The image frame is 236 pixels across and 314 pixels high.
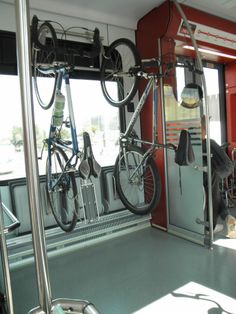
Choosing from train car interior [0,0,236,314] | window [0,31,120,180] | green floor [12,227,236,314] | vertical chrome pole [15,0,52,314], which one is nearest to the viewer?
vertical chrome pole [15,0,52,314]

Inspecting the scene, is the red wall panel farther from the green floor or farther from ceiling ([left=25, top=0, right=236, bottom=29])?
the green floor

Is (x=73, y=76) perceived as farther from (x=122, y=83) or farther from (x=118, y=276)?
(x=118, y=276)

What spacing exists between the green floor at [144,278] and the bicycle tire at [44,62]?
1.76 meters

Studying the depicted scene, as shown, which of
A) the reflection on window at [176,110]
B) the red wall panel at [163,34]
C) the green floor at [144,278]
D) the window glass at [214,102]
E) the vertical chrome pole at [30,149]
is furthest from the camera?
the window glass at [214,102]

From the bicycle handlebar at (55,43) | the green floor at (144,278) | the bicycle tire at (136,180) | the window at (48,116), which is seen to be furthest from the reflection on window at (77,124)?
the green floor at (144,278)

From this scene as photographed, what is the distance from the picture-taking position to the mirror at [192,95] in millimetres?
2846

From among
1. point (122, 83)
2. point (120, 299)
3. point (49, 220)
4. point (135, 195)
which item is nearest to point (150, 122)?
point (122, 83)

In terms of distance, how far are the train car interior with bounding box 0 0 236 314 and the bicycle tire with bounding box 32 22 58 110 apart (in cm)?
2

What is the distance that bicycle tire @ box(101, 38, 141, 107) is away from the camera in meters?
2.93

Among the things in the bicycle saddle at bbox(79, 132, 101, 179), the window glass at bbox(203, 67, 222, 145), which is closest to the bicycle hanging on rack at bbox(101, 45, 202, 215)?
the bicycle saddle at bbox(79, 132, 101, 179)

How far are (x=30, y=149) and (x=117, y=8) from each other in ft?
11.0

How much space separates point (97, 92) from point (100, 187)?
4.17ft

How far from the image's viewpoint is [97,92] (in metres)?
3.61

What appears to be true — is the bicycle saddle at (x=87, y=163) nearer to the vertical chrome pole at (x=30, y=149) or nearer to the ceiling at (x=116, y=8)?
the ceiling at (x=116, y=8)
